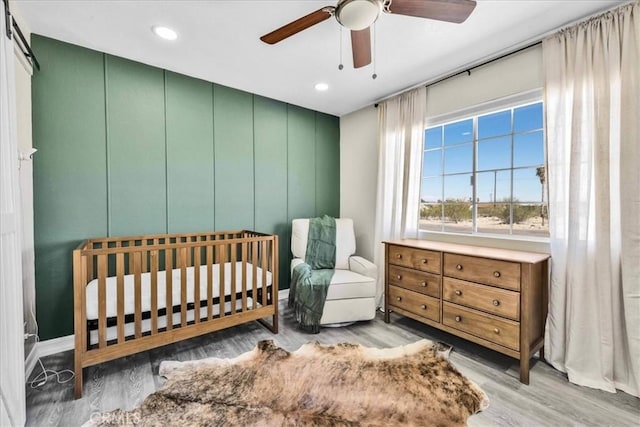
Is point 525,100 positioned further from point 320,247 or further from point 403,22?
point 320,247

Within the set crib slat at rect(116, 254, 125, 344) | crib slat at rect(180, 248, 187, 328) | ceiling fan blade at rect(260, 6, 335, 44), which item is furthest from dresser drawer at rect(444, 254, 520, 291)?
crib slat at rect(116, 254, 125, 344)

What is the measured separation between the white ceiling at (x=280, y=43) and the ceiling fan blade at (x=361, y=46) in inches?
10.6

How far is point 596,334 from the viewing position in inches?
72.6

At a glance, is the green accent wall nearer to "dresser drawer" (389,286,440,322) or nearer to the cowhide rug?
the cowhide rug

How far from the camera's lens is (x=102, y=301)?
178 centimetres

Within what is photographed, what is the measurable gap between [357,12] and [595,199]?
1.94 metres

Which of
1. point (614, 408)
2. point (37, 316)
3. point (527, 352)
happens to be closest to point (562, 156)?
point (527, 352)

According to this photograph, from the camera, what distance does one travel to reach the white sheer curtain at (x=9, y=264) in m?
1.22

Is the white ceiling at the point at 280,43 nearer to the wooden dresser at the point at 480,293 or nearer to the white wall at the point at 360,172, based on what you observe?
the white wall at the point at 360,172

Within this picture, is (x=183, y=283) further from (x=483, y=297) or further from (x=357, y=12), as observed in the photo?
(x=483, y=297)

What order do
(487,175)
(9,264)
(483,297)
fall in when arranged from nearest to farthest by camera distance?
(9,264) → (483,297) → (487,175)

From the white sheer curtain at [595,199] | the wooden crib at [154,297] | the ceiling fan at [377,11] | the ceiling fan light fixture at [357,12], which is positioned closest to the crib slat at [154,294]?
the wooden crib at [154,297]

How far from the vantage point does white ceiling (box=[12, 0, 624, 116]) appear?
5.91 feet

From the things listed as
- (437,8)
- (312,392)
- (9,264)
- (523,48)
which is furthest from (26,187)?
(523,48)
